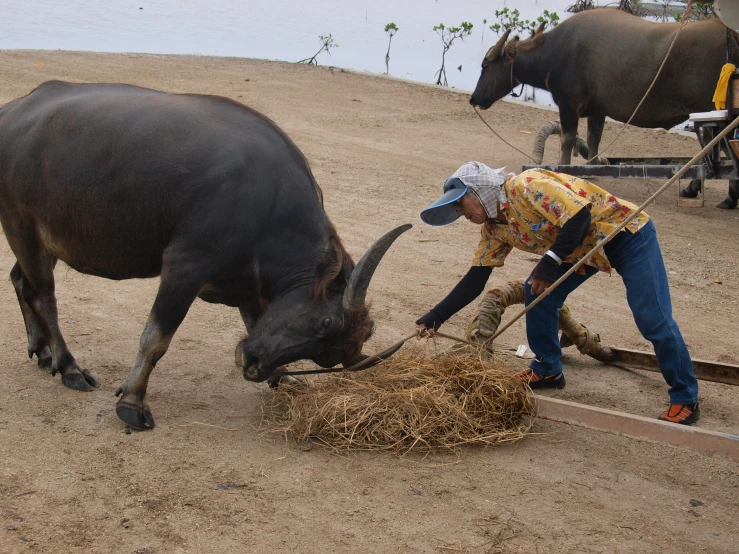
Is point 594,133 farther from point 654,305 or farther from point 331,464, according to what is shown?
point 331,464

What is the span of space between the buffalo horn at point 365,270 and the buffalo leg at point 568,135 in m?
7.10

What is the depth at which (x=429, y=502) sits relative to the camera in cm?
378

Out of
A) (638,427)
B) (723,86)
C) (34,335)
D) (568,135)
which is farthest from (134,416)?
(568,135)

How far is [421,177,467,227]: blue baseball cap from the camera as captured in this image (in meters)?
4.39

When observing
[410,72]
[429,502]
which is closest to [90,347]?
[429,502]

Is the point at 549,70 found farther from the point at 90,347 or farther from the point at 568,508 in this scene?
the point at 568,508

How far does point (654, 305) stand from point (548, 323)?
651mm

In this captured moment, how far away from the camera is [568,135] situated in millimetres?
10859

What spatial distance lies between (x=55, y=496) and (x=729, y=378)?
366 cm

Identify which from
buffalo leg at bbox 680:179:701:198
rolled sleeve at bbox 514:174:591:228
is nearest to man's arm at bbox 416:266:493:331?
rolled sleeve at bbox 514:174:591:228

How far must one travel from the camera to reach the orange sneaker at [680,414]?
4.60 metres

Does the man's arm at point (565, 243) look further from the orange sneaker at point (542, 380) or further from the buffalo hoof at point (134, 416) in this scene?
the buffalo hoof at point (134, 416)

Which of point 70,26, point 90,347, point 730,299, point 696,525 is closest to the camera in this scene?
point 696,525

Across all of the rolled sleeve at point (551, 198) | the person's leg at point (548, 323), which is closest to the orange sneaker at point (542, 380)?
the person's leg at point (548, 323)
